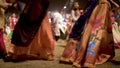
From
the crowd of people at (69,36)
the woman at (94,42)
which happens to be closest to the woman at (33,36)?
the crowd of people at (69,36)

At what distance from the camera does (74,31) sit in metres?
5.96

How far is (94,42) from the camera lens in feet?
17.9

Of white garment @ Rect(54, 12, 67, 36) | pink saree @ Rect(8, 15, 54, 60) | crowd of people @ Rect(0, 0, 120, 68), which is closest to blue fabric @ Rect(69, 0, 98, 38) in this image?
crowd of people @ Rect(0, 0, 120, 68)

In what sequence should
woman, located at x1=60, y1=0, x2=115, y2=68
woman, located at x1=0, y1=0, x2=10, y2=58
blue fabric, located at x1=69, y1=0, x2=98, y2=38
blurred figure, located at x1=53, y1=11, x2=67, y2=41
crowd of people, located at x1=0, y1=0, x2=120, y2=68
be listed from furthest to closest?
blurred figure, located at x1=53, y1=11, x2=67, y2=41
woman, located at x1=0, y1=0, x2=10, y2=58
blue fabric, located at x1=69, y1=0, x2=98, y2=38
crowd of people, located at x1=0, y1=0, x2=120, y2=68
woman, located at x1=60, y1=0, x2=115, y2=68

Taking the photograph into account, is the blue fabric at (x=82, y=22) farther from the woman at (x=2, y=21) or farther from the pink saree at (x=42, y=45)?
the woman at (x=2, y=21)

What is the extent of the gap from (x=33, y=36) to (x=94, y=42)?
1.37 metres

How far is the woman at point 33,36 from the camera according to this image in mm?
5898

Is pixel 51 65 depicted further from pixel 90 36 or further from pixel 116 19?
pixel 116 19

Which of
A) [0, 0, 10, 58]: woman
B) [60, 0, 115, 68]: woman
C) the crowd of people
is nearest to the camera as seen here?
[60, 0, 115, 68]: woman

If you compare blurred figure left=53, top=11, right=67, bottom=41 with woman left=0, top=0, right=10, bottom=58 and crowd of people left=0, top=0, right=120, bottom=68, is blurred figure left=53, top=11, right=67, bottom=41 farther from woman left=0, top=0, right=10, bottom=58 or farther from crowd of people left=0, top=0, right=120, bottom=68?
woman left=0, top=0, right=10, bottom=58

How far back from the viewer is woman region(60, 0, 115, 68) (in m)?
5.42

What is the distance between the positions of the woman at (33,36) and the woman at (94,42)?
0.59m

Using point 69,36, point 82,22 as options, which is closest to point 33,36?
point 69,36

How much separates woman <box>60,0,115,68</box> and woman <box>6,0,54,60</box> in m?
0.59
